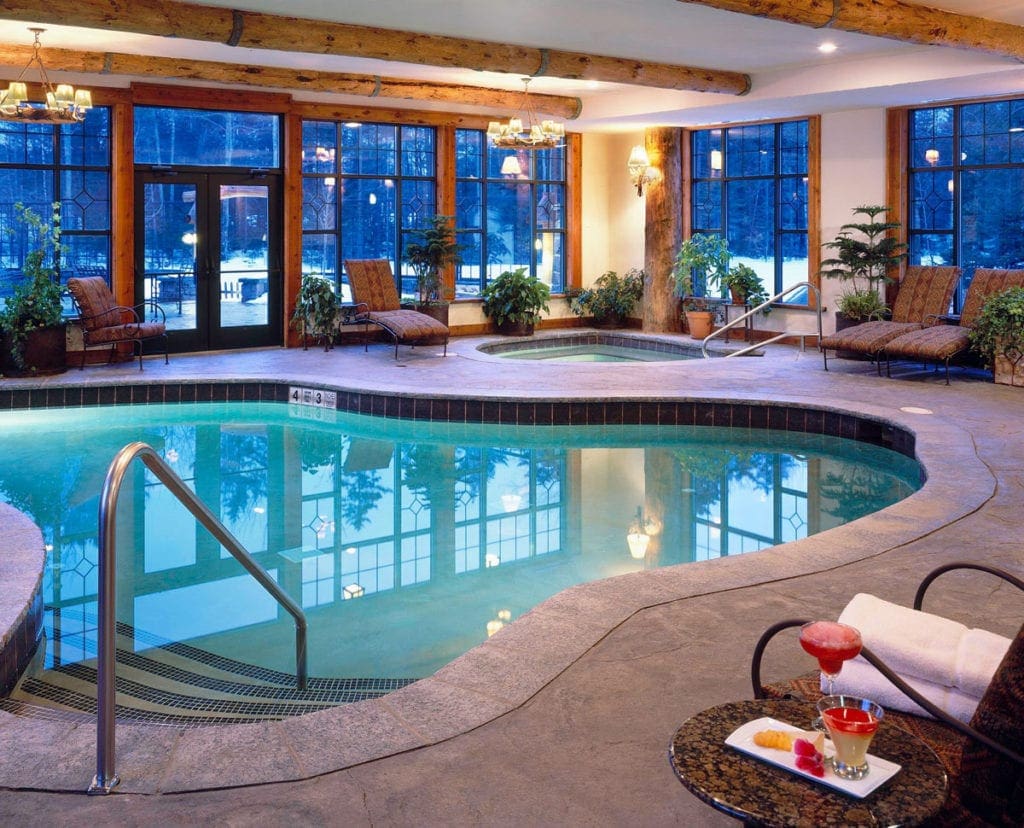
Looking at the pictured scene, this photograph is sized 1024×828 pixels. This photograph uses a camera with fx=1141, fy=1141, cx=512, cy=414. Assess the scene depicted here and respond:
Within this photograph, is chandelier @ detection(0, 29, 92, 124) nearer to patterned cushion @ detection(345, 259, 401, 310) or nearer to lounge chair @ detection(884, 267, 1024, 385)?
patterned cushion @ detection(345, 259, 401, 310)

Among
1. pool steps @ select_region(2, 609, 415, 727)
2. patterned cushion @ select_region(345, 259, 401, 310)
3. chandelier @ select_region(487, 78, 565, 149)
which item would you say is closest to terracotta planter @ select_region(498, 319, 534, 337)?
patterned cushion @ select_region(345, 259, 401, 310)

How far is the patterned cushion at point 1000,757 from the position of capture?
212cm

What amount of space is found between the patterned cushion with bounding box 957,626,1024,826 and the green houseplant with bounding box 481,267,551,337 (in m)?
12.7

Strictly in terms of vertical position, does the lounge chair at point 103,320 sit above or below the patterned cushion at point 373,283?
below

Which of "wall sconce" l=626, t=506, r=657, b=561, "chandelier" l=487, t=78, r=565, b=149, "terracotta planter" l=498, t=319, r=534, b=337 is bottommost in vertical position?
"wall sconce" l=626, t=506, r=657, b=561

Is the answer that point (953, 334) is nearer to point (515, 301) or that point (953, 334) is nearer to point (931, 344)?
point (931, 344)

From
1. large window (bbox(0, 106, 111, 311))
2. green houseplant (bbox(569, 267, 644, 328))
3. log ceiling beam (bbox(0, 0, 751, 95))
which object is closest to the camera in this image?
log ceiling beam (bbox(0, 0, 751, 95))

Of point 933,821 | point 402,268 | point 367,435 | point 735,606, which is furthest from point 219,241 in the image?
point 933,821

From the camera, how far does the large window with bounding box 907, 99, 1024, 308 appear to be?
1205 centimetres

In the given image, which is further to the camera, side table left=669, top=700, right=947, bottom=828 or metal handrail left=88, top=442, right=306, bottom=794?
metal handrail left=88, top=442, right=306, bottom=794

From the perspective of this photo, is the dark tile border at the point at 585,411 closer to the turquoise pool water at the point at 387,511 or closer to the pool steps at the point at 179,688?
the turquoise pool water at the point at 387,511

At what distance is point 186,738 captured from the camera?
3201mm

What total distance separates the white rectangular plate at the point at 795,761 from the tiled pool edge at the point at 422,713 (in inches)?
45.4

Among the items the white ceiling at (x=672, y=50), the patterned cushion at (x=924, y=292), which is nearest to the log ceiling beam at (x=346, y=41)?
the white ceiling at (x=672, y=50)
